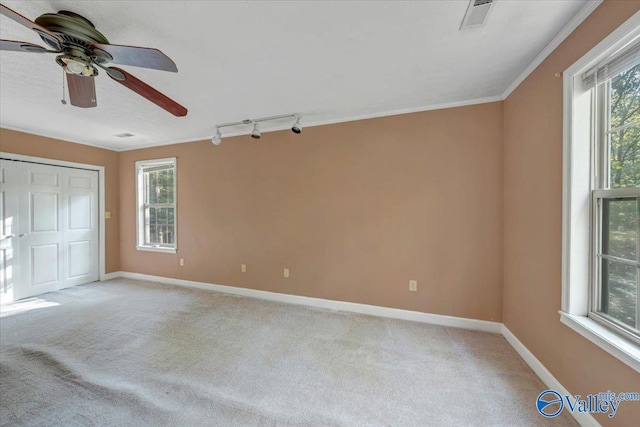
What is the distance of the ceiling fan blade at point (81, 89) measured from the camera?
5.40 ft

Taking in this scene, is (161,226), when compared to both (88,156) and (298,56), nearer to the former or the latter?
(88,156)

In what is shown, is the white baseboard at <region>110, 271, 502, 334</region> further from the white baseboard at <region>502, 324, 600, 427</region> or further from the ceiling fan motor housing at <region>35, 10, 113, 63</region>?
the ceiling fan motor housing at <region>35, 10, 113, 63</region>

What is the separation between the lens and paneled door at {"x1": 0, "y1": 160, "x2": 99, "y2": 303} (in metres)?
3.32

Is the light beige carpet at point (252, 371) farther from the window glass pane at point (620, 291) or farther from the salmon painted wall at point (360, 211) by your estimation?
the window glass pane at point (620, 291)

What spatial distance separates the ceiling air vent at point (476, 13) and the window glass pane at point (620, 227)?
1320 millimetres

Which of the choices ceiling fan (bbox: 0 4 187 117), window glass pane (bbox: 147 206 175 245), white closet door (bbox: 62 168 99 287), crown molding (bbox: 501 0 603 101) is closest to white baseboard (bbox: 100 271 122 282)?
white closet door (bbox: 62 168 99 287)

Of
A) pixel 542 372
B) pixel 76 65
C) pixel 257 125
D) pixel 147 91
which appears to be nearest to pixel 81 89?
pixel 76 65

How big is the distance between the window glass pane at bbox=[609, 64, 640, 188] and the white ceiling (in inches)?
20.4

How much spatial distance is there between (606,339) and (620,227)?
0.63 meters

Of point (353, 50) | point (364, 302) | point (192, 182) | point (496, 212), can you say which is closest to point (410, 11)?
point (353, 50)

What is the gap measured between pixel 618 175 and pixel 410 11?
5.04 ft

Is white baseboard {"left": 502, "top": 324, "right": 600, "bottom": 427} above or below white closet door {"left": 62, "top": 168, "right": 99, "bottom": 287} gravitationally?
below

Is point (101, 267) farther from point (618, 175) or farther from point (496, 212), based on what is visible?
point (618, 175)

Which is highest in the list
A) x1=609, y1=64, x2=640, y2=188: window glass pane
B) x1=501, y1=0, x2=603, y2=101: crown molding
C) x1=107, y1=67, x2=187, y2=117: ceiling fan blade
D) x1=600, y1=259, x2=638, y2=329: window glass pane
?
x1=501, y1=0, x2=603, y2=101: crown molding
